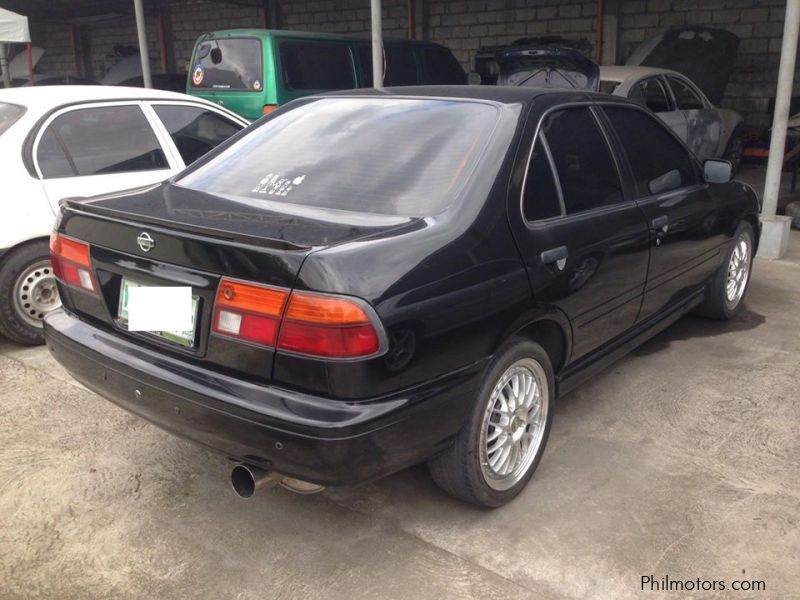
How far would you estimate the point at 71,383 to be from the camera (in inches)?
157

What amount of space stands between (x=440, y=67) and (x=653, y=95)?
3.48 meters

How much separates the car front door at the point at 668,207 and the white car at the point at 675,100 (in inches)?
161

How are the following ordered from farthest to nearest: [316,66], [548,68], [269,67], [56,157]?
[316,66], [548,68], [269,67], [56,157]

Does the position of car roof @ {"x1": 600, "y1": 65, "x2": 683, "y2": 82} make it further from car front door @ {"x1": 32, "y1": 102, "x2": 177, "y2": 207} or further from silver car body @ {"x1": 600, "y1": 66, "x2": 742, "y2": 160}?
car front door @ {"x1": 32, "y1": 102, "x2": 177, "y2": 207}

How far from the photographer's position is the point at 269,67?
8.07 meters

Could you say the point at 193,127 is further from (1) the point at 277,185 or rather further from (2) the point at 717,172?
(2) the point at 717,172

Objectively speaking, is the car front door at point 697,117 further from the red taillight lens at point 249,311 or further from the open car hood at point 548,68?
the red taillight lens at point 249,311

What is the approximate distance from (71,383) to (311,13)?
47.4 ft

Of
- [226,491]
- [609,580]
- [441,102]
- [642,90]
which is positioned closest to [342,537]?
[226,491]

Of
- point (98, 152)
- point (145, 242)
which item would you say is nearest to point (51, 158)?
point (98, 152)

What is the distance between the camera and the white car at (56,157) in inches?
171

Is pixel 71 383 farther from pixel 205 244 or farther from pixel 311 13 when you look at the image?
pixel 311 13

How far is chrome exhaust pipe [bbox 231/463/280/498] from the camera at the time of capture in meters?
2.33

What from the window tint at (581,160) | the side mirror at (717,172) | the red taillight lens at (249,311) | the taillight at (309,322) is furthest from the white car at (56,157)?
the side mirror at (717,172)
